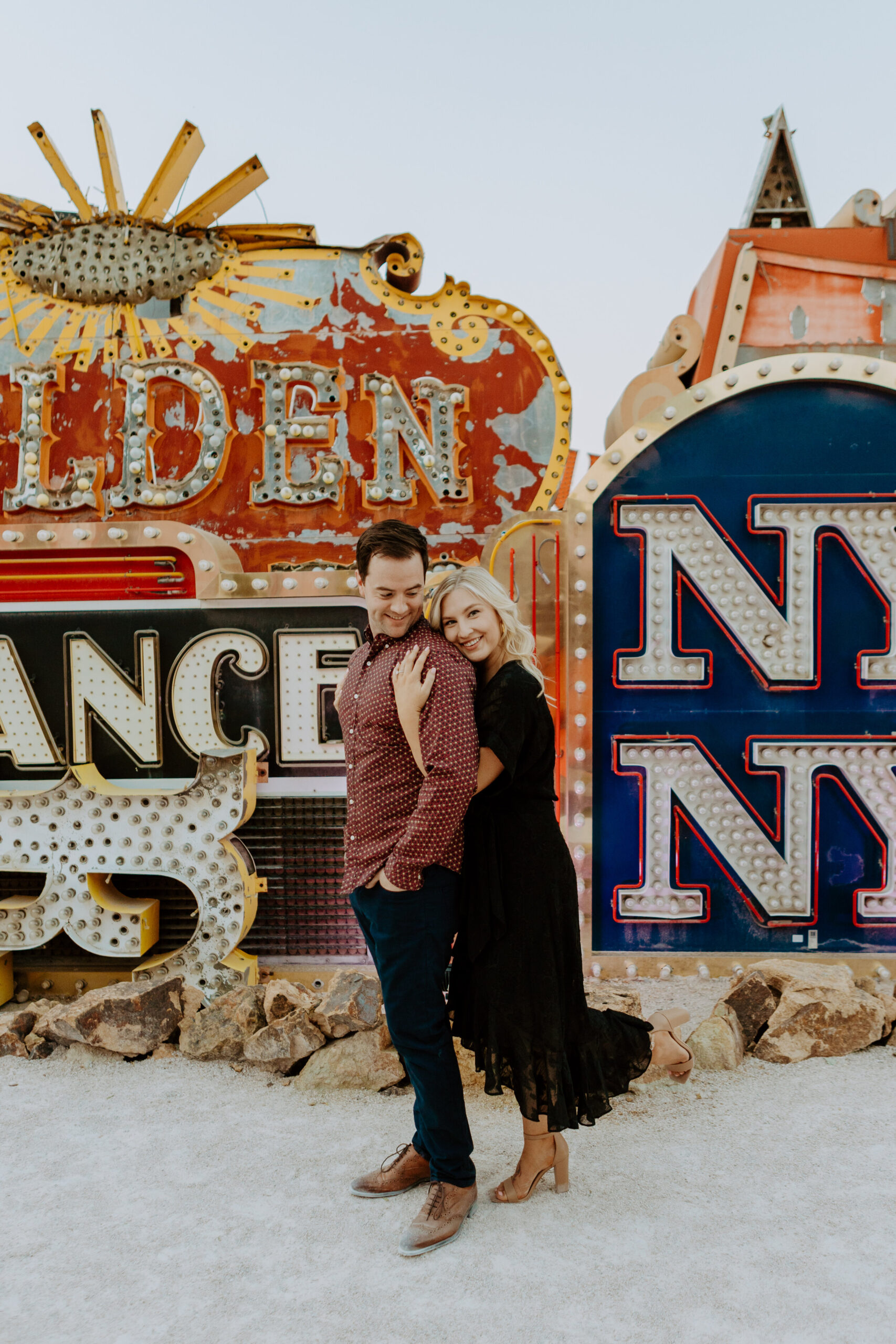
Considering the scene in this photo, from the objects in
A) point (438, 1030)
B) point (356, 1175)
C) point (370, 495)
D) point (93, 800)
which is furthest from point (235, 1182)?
point (370, 495)

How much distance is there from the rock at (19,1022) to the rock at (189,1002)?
70 cm

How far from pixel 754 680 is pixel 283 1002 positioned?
2605mm

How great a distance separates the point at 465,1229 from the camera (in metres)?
2.35

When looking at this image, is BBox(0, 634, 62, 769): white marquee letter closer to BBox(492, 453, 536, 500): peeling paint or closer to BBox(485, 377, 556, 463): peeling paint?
BBox(492, 453, 536, 500): peeling paint

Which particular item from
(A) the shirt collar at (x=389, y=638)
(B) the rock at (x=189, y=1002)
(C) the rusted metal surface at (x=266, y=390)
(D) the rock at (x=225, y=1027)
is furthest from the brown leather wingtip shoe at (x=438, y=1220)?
(C) the rusted metal surface at (x=266, y=390)

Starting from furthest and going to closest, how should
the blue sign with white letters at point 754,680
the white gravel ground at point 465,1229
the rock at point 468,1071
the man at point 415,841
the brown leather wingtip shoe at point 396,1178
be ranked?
the blue sign with white letters at point 754,680
the rock at point 468,1071
the brown leather wingtip shoe at point 396,1178
the man at point 415,841
the white gravel ground at point 465,1229

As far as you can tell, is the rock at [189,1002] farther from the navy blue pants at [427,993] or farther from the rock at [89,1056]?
the navy blue pants at [427,993]

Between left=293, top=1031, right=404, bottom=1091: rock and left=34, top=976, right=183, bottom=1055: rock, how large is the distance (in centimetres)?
70

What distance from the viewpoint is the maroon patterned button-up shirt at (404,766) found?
7.04 ft

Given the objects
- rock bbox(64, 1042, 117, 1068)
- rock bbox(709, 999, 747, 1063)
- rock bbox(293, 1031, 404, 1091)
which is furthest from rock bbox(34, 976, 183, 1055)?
rock bbox(709, 999, 747, 1063)

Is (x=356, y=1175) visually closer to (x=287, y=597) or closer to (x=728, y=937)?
(x=728, y=937)

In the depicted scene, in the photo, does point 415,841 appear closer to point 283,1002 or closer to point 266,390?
point 283,1002

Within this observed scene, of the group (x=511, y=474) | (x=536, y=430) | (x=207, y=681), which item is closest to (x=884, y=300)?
(x=536, y=430)

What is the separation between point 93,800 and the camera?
3.98m
